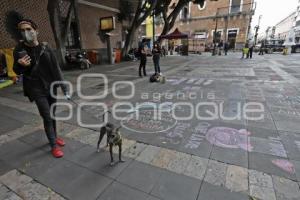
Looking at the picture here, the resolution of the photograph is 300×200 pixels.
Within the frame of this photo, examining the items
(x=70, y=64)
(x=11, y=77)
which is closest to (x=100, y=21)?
(x=70, y=64)

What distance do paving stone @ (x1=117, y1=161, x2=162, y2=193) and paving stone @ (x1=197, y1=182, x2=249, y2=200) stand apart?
0.56 meters

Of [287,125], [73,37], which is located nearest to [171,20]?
[73,37]

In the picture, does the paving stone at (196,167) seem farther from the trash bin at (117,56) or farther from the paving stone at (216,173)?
the trash bin at (117,56)

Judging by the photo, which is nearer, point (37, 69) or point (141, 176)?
point (141, 176)

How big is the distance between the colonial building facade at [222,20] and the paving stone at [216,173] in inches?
1156

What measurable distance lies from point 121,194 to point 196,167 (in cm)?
104

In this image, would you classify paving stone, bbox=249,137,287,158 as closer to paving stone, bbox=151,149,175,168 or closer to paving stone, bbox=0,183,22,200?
paving stone, bbox=151,149,175,168

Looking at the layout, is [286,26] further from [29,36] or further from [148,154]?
[29,36]

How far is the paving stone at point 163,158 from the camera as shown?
8.53 feet

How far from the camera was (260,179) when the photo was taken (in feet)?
7.39

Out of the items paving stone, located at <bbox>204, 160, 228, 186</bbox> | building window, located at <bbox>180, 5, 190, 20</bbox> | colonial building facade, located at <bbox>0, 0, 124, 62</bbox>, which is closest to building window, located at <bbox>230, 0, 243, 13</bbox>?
building window, located at <bbox>180, 5, 190, 20</bbox>

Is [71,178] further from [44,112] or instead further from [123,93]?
[123,93]

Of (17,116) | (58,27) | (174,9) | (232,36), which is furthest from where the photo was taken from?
(232,36)

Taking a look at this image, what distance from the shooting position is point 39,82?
8.70 ft
